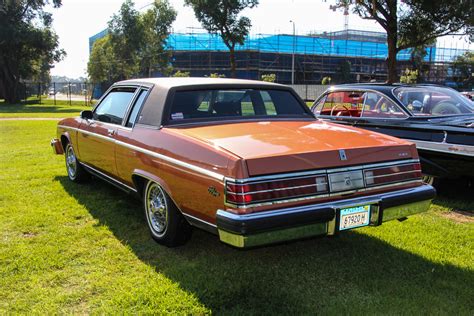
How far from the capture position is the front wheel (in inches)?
152

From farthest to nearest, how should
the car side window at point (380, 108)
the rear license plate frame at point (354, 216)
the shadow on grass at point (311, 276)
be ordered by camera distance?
the car side window at point (380, 108), the rear license plate frame at point (354, 216), the shadow on grass at point (311, 276)

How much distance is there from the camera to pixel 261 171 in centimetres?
307

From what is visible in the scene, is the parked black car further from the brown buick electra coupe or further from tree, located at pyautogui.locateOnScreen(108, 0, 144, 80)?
tree, located at pyautogui.locateOnScreen(108, 0, 144, 80)

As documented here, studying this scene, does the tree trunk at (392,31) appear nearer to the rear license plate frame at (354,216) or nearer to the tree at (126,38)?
the rear license plate frame at (354,216)

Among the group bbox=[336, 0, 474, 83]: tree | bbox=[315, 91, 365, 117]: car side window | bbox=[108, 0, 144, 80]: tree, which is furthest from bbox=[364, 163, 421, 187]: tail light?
bbox=[108, 0, 144, 80]: tree

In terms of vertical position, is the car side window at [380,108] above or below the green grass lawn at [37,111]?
above

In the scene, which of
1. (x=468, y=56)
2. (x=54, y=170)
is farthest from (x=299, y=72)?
(x=54, y=170)

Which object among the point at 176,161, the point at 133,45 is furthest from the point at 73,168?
the point at 133,45

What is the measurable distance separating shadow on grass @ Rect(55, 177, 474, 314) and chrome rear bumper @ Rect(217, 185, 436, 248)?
0.45m

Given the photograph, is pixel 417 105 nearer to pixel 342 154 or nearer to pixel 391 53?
pixel 342 154

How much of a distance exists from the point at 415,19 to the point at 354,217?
18064 mm

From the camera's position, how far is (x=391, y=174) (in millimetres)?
3686

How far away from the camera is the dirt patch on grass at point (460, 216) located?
16.5ft

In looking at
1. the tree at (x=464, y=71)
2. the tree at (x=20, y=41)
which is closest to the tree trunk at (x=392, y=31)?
the tree at (x=20, y=41)
